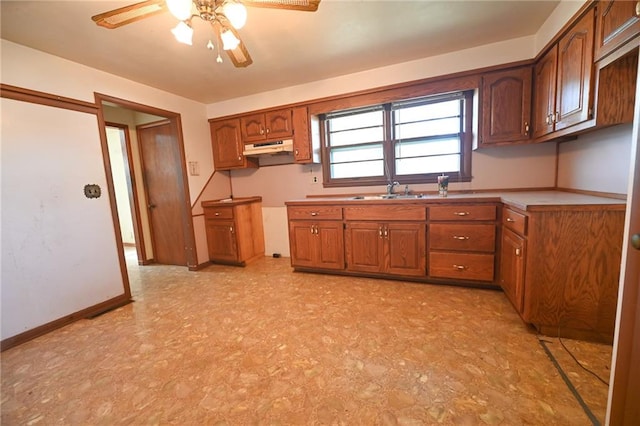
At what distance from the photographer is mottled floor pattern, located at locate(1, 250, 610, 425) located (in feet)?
4.22

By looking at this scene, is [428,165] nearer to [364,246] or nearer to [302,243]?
[364,246]

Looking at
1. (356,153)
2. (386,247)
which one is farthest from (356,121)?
(386,247)

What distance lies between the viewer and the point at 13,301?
203 centimetres

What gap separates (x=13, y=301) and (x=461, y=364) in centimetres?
337

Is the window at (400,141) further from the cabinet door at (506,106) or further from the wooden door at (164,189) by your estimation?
the wooden door at (164,189)

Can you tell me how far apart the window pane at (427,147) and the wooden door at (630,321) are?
7.22 feet

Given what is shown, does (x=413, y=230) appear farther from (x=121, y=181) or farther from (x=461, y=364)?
(x=121, y=181)

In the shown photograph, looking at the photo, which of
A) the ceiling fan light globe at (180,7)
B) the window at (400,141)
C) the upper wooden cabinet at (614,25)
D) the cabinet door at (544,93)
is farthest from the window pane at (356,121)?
the ceiling fan light globe at (180,7)

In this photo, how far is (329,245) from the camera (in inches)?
121

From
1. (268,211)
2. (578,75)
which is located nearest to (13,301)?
(268,211)

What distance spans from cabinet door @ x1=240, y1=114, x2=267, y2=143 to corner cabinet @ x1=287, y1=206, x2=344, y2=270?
3.93 ft

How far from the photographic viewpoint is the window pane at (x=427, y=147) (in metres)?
2.95

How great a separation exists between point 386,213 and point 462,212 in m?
0.72

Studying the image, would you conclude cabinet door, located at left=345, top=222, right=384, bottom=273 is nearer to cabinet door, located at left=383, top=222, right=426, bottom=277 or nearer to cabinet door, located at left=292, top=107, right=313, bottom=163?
cabinet door, located at left=383, top=222, right=426, bottom=277
